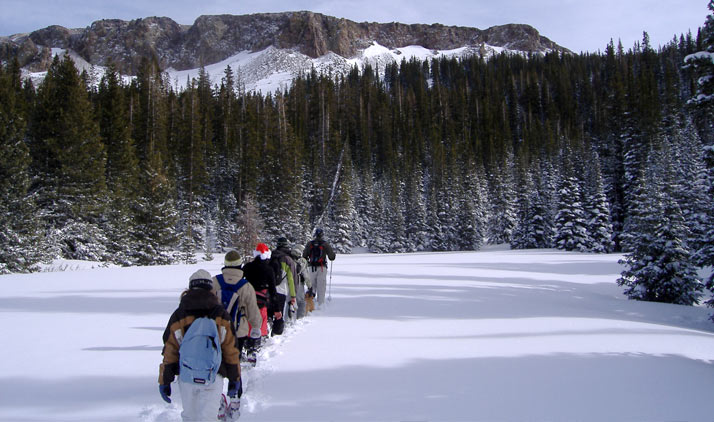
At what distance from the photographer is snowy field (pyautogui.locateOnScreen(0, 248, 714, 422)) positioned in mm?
4414

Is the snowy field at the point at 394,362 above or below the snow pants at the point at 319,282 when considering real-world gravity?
below

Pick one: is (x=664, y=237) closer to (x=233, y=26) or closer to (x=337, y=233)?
(x=337, y=233)

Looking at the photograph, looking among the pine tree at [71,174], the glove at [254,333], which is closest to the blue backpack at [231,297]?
the glove at [254,333]

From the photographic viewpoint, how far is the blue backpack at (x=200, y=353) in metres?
3.08

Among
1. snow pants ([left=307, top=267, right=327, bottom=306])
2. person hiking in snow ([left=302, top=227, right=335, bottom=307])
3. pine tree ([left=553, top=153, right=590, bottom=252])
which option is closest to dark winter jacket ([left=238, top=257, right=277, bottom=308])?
person hiking in snow ([left=302, top=227, right=335, bottom=307])

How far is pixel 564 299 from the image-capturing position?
1259cm

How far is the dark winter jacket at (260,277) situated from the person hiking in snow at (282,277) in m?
0.52

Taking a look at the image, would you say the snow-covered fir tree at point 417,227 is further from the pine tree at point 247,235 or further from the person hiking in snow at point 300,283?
the person hiking in snow at point 300,283

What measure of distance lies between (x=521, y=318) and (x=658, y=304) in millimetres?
6507

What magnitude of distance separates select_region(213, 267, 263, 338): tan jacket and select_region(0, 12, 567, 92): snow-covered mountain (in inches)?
5341

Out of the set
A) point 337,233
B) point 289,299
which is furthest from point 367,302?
point 337,233

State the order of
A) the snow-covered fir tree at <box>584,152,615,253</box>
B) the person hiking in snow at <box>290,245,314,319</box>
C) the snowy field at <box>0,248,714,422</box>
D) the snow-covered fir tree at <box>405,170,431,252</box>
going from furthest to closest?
the snow-covered fir tree at <box>405,170,431,252</box> → the snow-covered fir tree at <box>584,152,615,253</box> → the person hiking in snow at <box>290,245,314,319</box> → the snowy field at <box>0,248,714,422</box>

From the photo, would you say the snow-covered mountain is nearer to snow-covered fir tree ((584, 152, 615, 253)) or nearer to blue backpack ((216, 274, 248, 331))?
snow-covered fir tree ((584, 152, 615, 253))

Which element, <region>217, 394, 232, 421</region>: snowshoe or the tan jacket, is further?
the tan jacket
